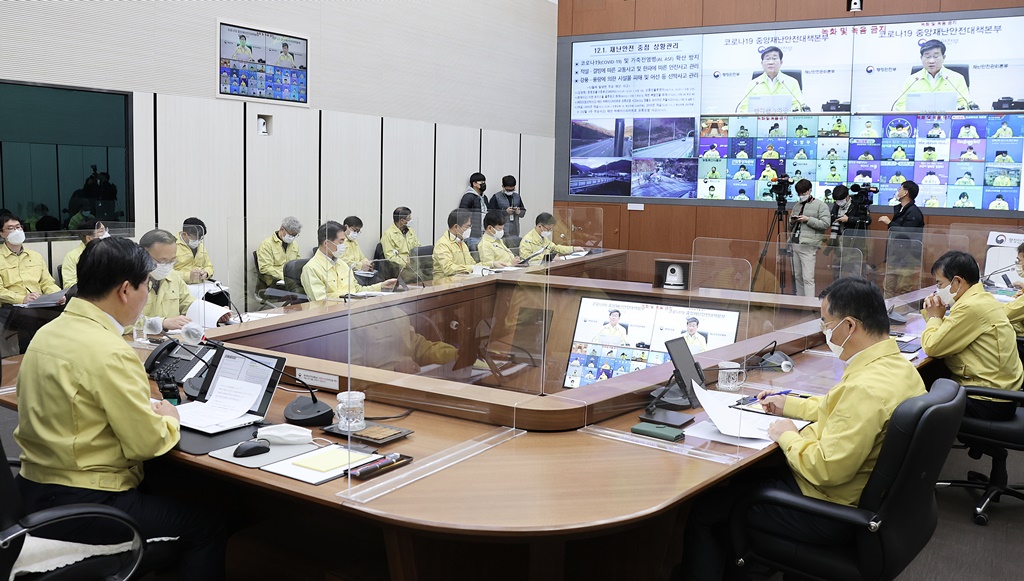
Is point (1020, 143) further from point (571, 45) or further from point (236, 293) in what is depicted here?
point (236, 293)

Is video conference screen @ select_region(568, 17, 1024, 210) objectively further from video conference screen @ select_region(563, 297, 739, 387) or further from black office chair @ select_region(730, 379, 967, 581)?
black office chair @ select_region(730, 379, 967, 581)

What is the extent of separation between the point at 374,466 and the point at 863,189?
7.81m

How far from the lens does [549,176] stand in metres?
12.4

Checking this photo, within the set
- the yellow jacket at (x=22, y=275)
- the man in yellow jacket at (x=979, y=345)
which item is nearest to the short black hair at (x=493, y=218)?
the yellow jacket at (x=22, y=275)

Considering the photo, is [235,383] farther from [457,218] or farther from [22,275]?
[457,218]

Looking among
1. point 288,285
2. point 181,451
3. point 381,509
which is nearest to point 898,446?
point 381,509

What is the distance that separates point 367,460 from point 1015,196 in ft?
28.8

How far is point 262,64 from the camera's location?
25.2ft

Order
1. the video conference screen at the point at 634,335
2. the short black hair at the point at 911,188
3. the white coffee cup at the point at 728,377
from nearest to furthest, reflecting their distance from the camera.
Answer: the white coffee cup at the point at 728,377 < the video conference screen at the point at 634,335 < the short black hair at the point at 911,188

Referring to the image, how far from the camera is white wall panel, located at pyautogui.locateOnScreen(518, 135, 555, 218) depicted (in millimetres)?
11750

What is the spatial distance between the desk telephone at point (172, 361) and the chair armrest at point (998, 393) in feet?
10.2

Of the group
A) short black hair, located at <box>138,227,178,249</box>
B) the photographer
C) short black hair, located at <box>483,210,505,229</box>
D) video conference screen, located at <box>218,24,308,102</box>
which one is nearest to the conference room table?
short black hair, located at <box>138,227,178,249</box>

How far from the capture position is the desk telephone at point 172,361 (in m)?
3.06

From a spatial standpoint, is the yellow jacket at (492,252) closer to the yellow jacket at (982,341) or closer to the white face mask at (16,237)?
the yellow jacket at (982,341)
